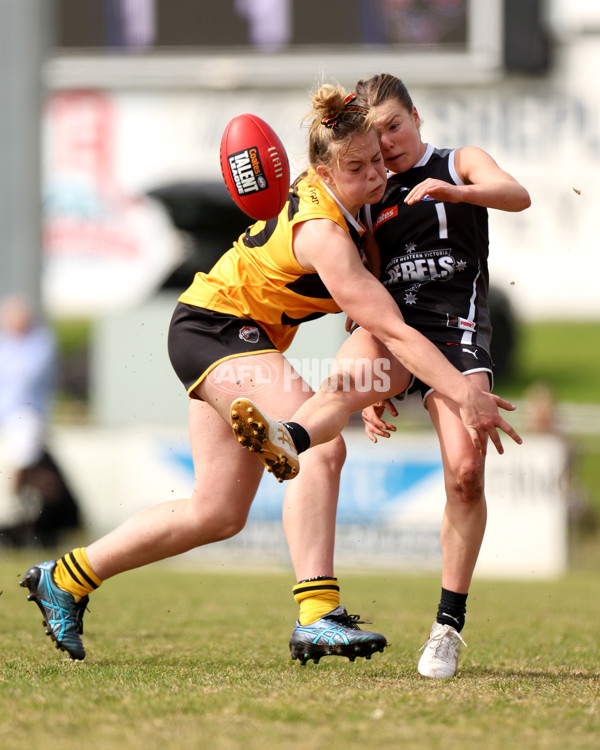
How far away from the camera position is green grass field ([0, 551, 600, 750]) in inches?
127

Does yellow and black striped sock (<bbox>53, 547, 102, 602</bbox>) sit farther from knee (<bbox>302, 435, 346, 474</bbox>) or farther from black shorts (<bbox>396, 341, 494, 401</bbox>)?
black shorts (<bbox>396, 341, 494, 401</bbox>)

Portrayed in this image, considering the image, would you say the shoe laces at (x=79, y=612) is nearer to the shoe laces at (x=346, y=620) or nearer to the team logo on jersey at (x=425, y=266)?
the shoe laces at (x=346, y=620)

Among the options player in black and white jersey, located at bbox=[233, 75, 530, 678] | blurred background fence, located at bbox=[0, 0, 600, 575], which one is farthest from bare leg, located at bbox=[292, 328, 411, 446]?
blurred background fence, located at bbox=[0, 0, 600, 575]

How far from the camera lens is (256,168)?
445 centimetres

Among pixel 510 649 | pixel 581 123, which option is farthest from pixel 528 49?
pixel 510 649

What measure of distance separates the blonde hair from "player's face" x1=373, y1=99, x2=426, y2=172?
0.13 m

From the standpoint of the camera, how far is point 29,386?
11.2 meters

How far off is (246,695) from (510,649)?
1812mm

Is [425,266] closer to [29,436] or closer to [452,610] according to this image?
[452,610]

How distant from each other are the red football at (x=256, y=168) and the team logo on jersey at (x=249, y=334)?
1.25 ft

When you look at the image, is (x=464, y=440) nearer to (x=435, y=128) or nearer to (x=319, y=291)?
(x=319, y=291)

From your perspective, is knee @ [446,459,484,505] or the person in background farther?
the person in background

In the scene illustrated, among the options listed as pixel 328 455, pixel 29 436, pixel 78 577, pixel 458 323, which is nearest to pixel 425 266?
pixel 458 323

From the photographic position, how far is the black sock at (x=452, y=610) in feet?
14.8
